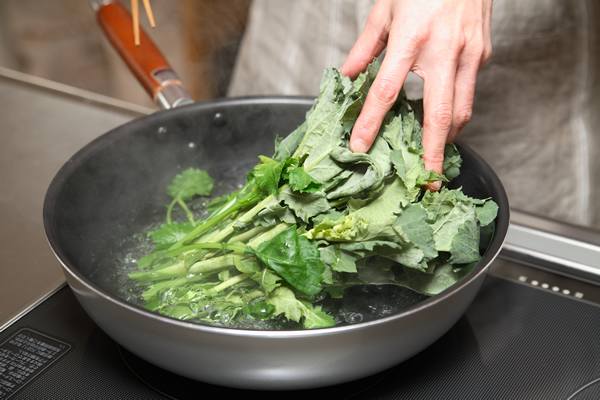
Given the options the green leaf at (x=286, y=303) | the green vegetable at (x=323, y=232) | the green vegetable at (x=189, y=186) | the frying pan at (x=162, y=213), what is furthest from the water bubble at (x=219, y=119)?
the green leaf at (x=286, y=303)

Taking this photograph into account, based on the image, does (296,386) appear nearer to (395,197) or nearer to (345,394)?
(345,394)

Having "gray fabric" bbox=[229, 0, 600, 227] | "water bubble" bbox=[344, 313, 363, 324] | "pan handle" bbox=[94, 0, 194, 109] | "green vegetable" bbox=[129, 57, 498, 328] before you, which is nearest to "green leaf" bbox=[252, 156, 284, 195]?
"green vegetable" bbox=[129, 57, 498, 328]

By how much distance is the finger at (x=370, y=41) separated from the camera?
32.4 inches

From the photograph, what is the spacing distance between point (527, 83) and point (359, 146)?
Result: 89 centimetres

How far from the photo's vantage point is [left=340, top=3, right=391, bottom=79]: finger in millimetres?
822

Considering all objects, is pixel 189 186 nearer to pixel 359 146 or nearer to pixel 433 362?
pixel 359 146

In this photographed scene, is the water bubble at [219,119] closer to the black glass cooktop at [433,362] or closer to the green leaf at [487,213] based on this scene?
the black glass cooktop at [433,362]

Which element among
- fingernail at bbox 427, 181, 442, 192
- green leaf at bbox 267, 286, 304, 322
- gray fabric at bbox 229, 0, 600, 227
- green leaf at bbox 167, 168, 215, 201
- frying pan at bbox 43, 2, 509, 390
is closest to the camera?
frying pan at bbox 43, 2, 509, 390

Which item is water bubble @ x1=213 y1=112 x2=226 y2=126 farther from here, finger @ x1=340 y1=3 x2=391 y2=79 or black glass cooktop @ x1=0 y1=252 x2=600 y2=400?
black glass cooktop @ x1=0 y1=252 x2=600 y2=400

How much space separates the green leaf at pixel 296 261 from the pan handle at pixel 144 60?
1.70 feet

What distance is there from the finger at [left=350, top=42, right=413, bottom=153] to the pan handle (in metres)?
0.48

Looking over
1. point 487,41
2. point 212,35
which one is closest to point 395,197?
point 487,41

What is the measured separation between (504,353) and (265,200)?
442 mm

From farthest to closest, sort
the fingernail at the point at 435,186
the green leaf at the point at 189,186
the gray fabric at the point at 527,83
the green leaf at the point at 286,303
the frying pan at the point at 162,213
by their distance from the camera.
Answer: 1. the gray fabric at the point at 527,83
2. the green leaf at the point at 189,186
3. the fingernail at the point at 435,186
4. the green leaf at the point at 286,303
5. the frying pan at the point at 162,213
